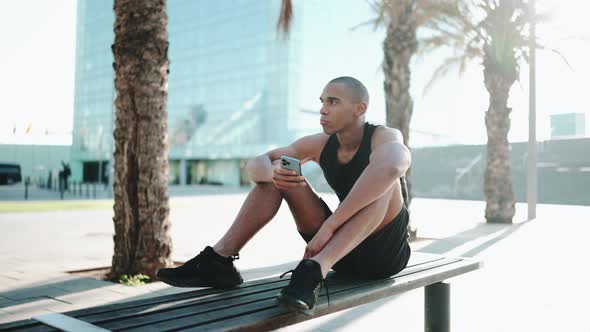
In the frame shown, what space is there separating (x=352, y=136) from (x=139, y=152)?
3.19 m

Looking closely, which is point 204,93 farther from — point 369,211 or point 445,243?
point 369,211

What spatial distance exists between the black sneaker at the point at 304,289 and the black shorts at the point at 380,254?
57 centimetres

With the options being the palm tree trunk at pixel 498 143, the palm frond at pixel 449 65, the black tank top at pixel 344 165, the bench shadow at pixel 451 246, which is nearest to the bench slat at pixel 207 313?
the black tank top at pixel 344 165

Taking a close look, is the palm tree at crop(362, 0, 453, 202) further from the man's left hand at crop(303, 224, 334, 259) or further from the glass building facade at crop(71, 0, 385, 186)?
the glass building facade at crop(71, 0, 385, 186)

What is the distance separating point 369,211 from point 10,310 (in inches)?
131

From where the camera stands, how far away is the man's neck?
119 inches

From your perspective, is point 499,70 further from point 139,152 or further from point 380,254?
point 380,254

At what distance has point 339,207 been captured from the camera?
2496mm

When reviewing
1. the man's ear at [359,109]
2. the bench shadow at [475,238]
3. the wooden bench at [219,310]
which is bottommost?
the bench shadow at [475,238]

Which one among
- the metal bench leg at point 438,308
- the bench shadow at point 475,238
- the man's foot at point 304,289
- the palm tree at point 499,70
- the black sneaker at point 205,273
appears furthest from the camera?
the palm tree at point 499,70

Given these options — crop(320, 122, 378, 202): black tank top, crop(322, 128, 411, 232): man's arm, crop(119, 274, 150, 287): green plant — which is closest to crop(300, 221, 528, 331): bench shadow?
crop(320, 122, 378, 202): black tank top

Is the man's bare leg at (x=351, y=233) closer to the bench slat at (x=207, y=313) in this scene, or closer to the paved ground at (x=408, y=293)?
the bench slat at (x=207, y=313)

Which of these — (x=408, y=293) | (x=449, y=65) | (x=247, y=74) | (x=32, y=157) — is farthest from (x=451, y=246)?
(x=32, y=157)

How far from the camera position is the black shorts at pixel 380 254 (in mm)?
2797
